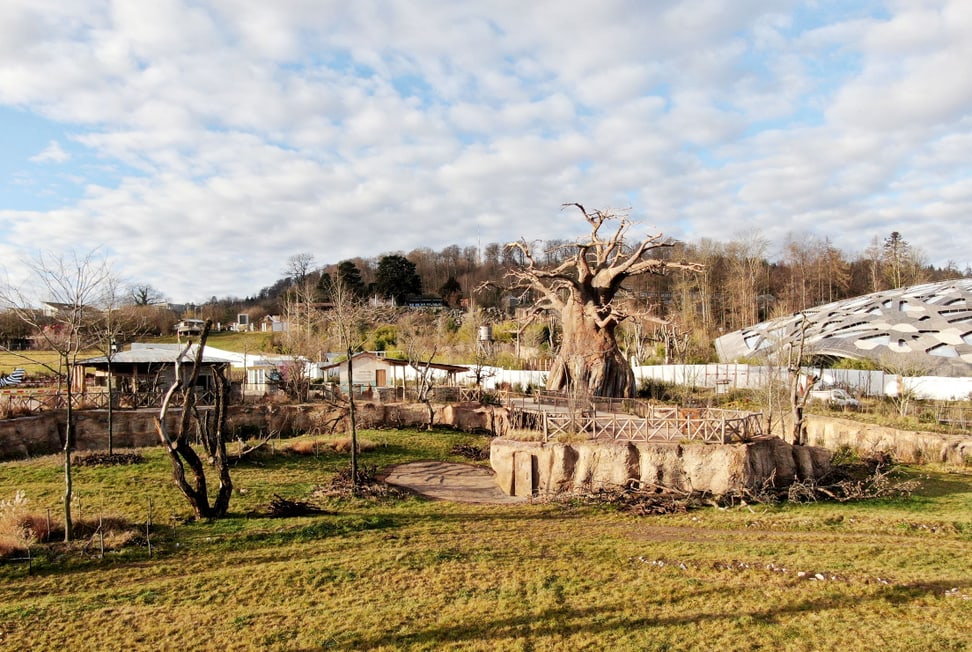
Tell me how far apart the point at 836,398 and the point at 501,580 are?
27282 mm

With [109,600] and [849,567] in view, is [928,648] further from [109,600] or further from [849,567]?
[109,600]

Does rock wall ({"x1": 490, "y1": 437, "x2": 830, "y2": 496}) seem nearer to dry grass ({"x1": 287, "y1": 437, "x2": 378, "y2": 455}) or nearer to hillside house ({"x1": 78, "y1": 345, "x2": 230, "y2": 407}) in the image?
dry grass ({"x1": 287, "y1": 437, "x2": 378, "y2": 455})

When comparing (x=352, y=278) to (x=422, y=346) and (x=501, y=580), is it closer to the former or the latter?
(x=422, y=346)

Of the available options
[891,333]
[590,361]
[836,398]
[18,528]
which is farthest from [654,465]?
[891,333]

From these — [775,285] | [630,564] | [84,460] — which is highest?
[775,285]

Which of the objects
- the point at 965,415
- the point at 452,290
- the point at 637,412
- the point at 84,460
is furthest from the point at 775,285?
the point at 84,460

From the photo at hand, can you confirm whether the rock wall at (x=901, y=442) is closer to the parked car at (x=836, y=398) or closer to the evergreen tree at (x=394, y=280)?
the parked car at (x=836, y=398)

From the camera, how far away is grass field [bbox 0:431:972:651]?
29.4 feet

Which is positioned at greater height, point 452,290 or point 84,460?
point 452,290

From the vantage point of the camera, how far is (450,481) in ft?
66.5

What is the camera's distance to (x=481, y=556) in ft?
41.0

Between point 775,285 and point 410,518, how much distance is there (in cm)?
7150

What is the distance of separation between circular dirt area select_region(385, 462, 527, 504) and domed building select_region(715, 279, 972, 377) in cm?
2010

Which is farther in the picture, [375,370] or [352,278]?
[352,278]
